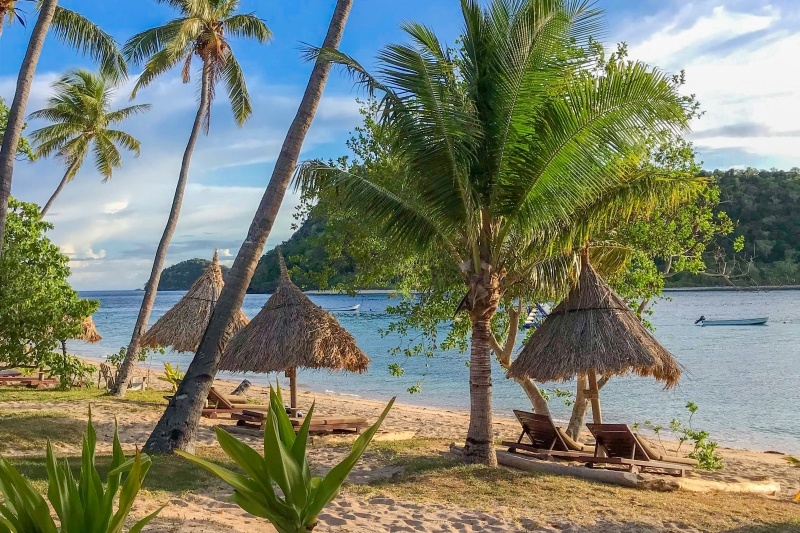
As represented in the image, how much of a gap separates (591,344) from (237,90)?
11.0 m

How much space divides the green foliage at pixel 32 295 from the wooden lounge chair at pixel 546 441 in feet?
19.8

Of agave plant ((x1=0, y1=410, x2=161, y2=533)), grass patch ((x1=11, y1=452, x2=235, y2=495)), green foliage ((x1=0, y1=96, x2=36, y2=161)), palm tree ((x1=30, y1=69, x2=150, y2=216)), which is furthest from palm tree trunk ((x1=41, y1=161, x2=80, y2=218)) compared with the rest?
agave plant ((x1=0, y1=410, x2=161, y2=533))

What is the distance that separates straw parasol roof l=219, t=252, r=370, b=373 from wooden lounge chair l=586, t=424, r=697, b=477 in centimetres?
394

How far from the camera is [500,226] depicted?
27.0 feet

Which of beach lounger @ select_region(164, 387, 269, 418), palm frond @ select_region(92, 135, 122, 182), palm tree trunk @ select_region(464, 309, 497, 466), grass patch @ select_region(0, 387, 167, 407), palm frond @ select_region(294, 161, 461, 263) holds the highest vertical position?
palm frond @ select_region(92, 135, 122, 182)

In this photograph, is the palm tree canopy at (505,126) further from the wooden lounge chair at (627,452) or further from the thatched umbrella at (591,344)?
the wooden lounge chair at (627,452)

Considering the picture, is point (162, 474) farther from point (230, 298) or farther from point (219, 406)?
point (219, 406)

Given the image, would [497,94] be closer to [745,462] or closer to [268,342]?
[268,342]

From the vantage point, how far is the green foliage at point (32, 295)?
9.40 m

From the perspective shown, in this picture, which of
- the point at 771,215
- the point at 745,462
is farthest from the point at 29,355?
the point at 771,215

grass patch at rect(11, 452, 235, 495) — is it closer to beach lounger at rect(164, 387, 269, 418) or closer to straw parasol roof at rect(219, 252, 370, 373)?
straw parasol roof at rect(219, 252, 370, 373)

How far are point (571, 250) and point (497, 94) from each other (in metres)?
2.33

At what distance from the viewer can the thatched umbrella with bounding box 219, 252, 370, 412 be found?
1049 centimetres

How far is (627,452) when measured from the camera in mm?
8516
